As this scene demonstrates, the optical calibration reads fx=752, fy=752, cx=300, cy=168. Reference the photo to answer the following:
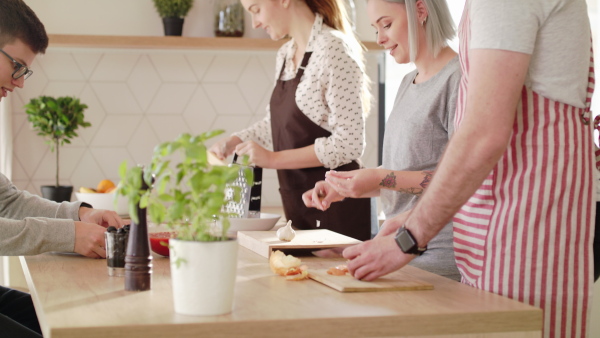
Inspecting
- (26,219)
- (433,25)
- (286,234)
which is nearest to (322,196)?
(286,234)

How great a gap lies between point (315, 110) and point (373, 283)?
1.31m

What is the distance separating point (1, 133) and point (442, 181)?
7.68ft

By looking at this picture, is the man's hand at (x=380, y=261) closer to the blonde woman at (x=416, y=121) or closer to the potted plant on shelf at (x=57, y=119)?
the blonde woman at (x=416, y=121)

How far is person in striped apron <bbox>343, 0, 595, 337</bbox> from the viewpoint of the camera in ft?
4.08

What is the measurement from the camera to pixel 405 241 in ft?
4.28

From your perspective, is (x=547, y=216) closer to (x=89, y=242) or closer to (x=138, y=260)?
(x=138, y=260)

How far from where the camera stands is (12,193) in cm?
201

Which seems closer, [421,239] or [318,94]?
[421,239]

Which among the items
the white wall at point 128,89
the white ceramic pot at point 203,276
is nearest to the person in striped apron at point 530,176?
the white ceramic pot at point 203,276

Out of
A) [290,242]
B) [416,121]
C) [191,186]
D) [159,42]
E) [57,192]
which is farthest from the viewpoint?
[159,42]

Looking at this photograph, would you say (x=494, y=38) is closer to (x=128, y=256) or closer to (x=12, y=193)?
(x=128, y=256)

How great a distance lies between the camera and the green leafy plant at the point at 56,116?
128 inches

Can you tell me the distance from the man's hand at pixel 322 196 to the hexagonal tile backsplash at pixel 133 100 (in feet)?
5.98

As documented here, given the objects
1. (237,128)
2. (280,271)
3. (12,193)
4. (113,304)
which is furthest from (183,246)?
(237,128)
